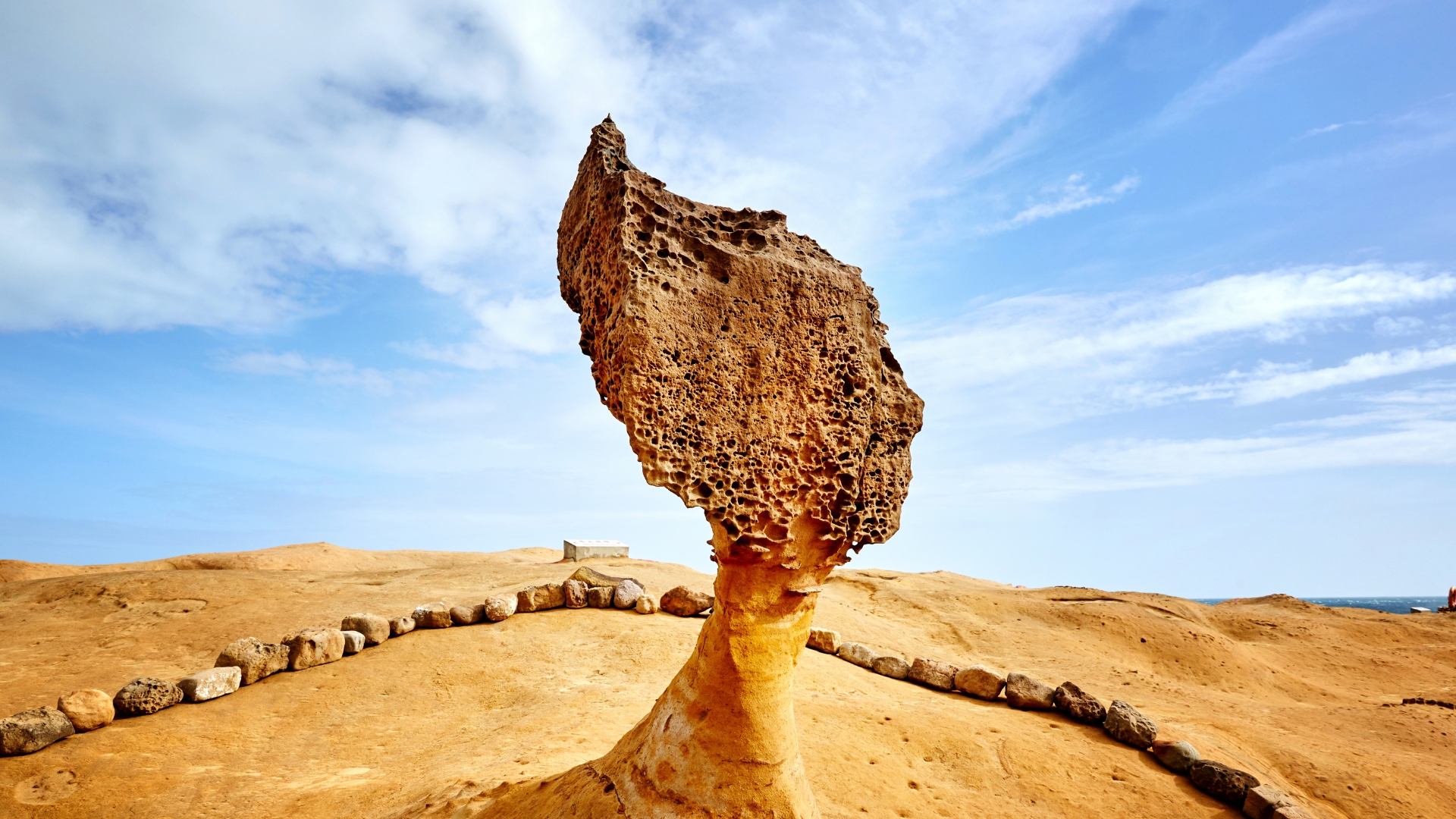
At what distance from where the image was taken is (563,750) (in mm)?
5074

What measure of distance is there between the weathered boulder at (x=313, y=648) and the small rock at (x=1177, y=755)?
738 centimetres

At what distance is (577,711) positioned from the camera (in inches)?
234

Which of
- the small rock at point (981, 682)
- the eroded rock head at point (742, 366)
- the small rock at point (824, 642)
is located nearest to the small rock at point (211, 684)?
the eroded rock head at point (742, 366)

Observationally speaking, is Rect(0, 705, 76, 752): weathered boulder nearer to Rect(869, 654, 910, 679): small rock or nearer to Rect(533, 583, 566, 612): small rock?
Rect(533, 583, 566, 612): small rock

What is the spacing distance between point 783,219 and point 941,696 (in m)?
5.42

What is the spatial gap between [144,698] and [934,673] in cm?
712

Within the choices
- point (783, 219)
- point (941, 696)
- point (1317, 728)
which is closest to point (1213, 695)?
point (1317, 728)

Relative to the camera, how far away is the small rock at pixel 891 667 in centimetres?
800

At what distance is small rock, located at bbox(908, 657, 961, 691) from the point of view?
766 cm

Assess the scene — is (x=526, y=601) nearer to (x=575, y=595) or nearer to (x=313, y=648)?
(x=575, y=595)

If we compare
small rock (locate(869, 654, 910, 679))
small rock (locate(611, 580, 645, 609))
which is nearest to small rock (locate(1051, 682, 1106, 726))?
small rock (locate(869, 654, 910, 679))

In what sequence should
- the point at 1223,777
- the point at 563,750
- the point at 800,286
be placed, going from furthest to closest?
the point at 1223,777 < the point at 563,750 < the point at 800,286

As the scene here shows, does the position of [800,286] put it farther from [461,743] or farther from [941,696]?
[941,696]

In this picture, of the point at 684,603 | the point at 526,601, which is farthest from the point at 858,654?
the point at 526,601
